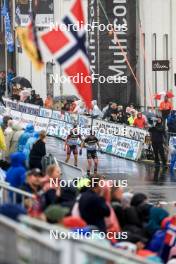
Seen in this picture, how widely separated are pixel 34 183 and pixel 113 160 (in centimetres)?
2235

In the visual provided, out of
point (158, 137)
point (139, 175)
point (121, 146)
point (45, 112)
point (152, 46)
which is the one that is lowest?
point (139, 175)

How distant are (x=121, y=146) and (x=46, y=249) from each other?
94.7ft

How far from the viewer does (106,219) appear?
1248 cm

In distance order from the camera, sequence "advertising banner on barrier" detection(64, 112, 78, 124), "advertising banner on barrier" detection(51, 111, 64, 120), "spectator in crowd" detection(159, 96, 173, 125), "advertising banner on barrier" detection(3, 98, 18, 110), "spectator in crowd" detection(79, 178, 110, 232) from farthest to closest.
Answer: "advertising banner on barrier" detection(3, 98, 18, 110), "advertising banner on barrier" detection(51, 111, 64, 120), "advertising banner on barrier" detection(64, 112, 78, 124), "spectator in crowd" detection(159, 96, 173, 125), "spectator in crowd" detection(79, 178, 110, 232)

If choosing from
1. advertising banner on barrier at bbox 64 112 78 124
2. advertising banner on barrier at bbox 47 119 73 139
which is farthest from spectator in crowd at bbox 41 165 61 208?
advertising banner on barrier at bbox 47 119 73 139

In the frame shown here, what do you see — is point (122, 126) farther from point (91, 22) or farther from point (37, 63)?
point (37, 63)

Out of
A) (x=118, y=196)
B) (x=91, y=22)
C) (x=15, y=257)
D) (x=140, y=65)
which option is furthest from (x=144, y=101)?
(x=15, y=257)

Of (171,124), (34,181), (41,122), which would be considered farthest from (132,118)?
(34,181)

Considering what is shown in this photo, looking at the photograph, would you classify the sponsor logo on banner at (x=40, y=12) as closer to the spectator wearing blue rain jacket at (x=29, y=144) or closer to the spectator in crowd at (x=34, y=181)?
the spectator wearing blue rain jacket at (x=29, y=144)

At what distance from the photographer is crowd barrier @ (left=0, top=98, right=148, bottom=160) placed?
3594cm

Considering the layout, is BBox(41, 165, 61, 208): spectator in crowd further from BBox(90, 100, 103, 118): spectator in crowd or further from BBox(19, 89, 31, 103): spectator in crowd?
BBox(19, 89, 31, 103): spectator in crowd

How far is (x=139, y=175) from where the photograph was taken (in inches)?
1254
